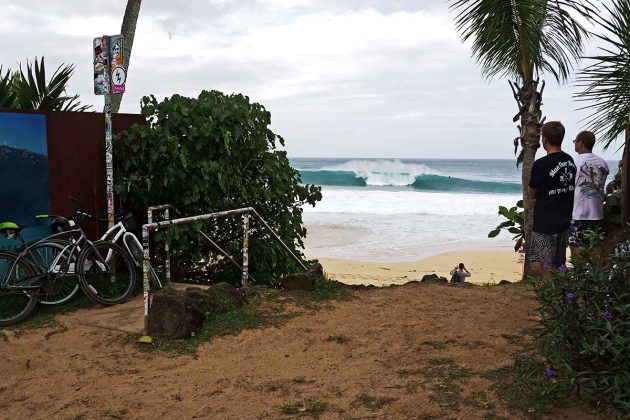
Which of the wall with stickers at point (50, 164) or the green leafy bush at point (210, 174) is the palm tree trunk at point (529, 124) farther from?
the wall with stickers at point (50, 164)

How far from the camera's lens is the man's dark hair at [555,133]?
5164 millimetres

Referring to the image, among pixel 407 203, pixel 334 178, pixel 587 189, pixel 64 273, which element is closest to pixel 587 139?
pixel 587 189

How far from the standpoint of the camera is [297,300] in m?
5.97

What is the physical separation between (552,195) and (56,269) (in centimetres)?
464

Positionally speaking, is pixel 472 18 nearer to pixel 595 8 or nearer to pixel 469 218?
pixel 595 8

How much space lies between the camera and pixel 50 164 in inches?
241

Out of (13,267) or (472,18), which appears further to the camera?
(472,18)

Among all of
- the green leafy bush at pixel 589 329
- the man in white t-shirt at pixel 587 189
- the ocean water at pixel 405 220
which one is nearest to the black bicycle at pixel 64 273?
the green leafy bush at pixel 589 329

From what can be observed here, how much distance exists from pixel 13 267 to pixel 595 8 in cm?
552

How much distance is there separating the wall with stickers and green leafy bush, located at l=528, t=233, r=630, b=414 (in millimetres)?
4873

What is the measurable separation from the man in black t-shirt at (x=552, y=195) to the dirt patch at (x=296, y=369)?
2.17 feet

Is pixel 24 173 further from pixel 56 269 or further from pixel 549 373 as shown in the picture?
pixel 549 373

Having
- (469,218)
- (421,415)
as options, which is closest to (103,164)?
(421,415)

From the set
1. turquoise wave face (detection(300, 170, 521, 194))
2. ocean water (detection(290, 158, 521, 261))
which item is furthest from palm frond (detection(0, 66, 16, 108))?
turquoise wave face (detection(300, 170, 521, 194))
